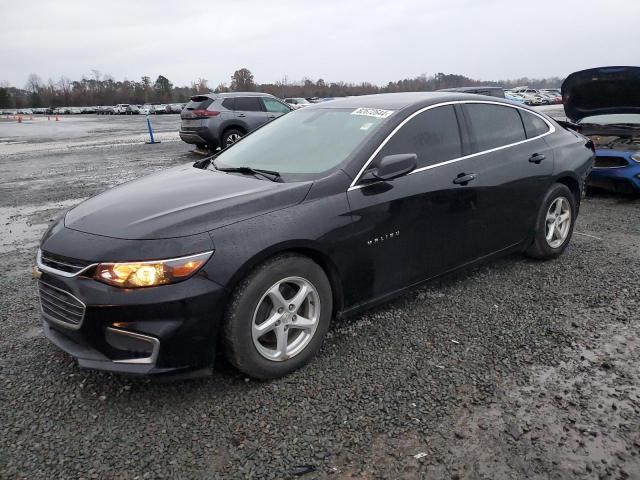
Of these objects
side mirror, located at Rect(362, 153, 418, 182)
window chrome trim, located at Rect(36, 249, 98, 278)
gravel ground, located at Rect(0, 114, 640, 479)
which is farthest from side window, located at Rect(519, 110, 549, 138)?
window chrome trim, located at Rect(36, 249, 98, 278)

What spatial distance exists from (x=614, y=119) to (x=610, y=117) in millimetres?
68

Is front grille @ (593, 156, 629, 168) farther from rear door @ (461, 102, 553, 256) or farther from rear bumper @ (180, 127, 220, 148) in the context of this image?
rear bumper @ (180, 127, 220, 148)

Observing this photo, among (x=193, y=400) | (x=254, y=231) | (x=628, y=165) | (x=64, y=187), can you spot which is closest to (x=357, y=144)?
(x=254, y=231)

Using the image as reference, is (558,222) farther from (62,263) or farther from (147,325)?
(62,263)

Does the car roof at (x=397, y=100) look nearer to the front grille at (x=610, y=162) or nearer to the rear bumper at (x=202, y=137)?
the front grille at (x=610, y=162)

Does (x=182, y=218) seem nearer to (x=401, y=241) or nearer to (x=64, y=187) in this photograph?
(x=401, y=241)

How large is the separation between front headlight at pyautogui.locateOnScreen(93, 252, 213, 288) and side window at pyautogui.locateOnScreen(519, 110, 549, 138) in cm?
335

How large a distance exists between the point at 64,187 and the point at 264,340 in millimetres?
7894

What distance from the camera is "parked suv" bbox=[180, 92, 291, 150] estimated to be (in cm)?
1297

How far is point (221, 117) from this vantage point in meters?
13.1

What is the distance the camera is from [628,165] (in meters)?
6.69

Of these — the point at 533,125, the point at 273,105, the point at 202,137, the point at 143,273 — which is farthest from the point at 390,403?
the point at 273,105

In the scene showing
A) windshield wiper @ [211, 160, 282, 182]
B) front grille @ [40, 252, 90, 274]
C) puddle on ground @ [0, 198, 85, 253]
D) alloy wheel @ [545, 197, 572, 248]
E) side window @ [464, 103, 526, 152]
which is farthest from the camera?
puddle on ground @ [0, 198, 85, 253]

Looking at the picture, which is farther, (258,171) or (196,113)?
(196,113)
